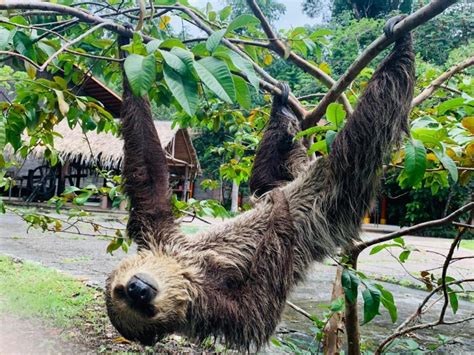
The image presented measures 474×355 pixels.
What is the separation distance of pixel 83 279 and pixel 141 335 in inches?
151

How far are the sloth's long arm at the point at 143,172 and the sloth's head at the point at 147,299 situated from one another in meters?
0.28

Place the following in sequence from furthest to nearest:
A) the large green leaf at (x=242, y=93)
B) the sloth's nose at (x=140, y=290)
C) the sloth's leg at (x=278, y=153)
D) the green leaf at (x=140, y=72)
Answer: the sloth's leg at (x=278, y=153) < the sloth's nose at (x=140, y=290) < the large green leaf at (x=242, y=93) < the green leaf at (x=140, y=72)

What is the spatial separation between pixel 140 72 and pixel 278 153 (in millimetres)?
2134

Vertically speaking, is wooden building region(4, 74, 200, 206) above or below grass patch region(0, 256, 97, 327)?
above

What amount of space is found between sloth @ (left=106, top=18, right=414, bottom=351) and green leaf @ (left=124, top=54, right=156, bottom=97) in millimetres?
1207

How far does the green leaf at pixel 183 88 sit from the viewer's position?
138cm

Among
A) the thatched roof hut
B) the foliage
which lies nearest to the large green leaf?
the thatched roof hut

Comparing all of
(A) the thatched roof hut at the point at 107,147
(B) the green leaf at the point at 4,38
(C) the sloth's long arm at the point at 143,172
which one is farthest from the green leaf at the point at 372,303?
(A) the thatched roof hut at the point at 107,147

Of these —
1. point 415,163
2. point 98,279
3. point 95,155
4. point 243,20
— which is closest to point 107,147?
point 95,155

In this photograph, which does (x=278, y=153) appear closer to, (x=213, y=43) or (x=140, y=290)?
(x=140, y=290)

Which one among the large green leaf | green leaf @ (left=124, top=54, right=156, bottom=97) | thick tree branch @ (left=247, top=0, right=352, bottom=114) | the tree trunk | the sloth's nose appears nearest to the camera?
green leaf @ (left=124, top=54, right=156, bottom=97)

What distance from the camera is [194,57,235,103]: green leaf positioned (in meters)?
1.35

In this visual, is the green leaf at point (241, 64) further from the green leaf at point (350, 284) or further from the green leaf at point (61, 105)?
the green leaf at point (350, 284)

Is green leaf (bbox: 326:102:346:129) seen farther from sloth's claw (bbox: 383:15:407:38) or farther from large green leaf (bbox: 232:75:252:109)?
large green leaf (bbox: 232:75:252:109)
